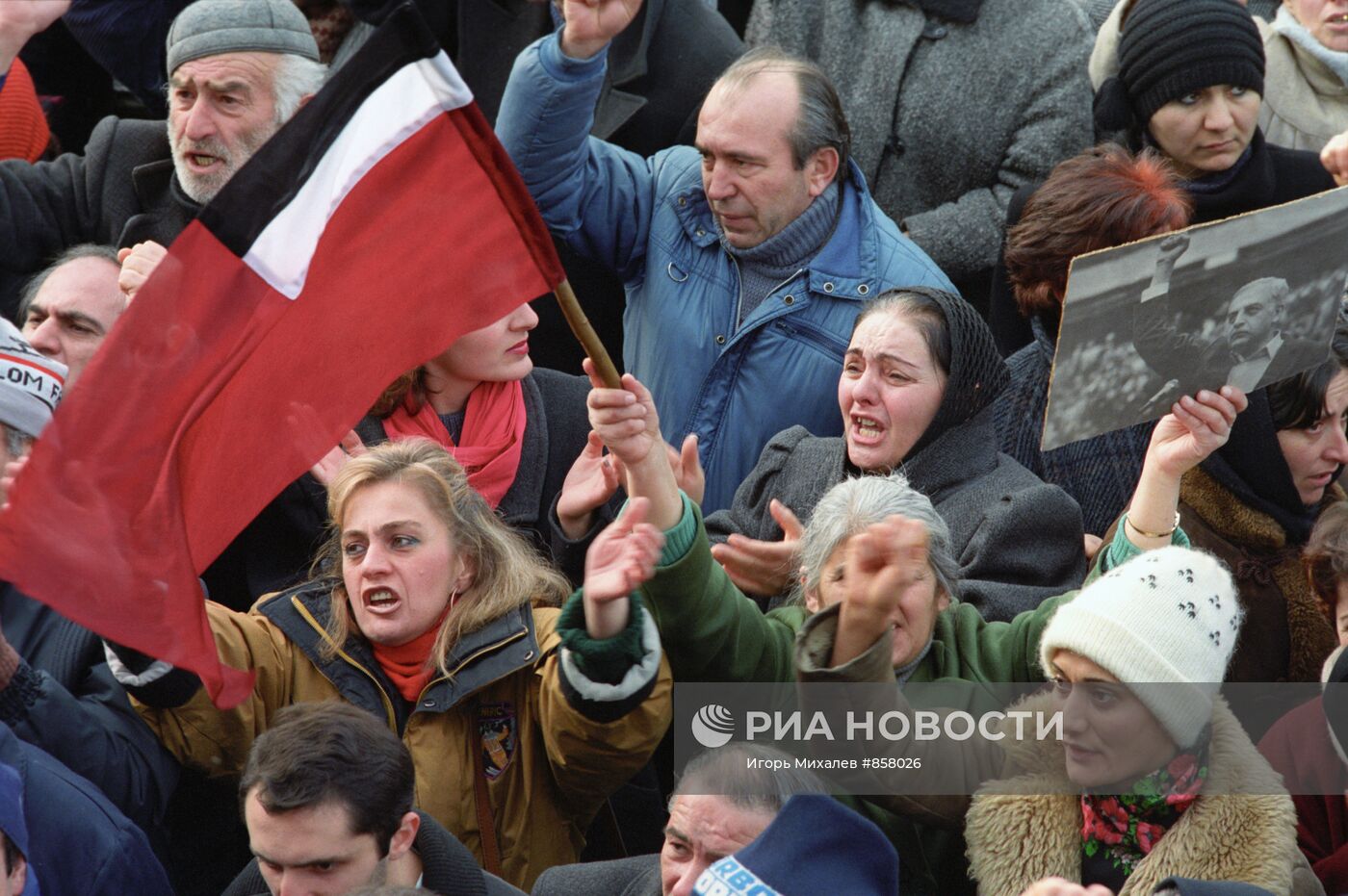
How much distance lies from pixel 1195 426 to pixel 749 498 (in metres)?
1.12

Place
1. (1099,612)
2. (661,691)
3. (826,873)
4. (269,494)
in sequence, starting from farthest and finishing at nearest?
(661,691)
(1099,612)
(269,494)
(826,873)

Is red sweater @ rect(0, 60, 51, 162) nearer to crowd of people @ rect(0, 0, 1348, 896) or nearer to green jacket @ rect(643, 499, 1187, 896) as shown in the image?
crowd of people @ rect(0, 0, 1348, 896)

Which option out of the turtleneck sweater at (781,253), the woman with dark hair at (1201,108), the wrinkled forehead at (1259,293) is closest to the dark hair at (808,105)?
the turtleneck sweater at (781,253)

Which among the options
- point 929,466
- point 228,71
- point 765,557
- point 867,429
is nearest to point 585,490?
point 765,557

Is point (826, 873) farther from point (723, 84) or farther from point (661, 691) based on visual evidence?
point (723, 84)

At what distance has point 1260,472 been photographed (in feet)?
15.8

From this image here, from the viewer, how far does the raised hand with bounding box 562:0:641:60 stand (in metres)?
4.94

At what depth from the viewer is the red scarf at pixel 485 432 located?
4.77 m

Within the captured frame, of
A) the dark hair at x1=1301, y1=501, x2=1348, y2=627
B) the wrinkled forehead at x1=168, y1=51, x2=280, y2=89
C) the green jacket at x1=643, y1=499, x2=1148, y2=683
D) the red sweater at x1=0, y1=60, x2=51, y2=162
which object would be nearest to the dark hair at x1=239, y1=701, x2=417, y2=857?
the green jacket at x1=643, y1=499, x2=1148, y2=683

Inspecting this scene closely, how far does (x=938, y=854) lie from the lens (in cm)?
387

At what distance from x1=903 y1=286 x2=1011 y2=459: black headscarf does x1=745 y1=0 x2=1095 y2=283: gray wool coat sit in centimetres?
110

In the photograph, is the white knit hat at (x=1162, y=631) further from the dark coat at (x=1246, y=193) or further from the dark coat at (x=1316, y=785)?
the dark coat at (x=1246, y=193)

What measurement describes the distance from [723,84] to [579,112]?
396 mm

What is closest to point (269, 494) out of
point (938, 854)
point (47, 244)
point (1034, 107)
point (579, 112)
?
point (938, 854)
